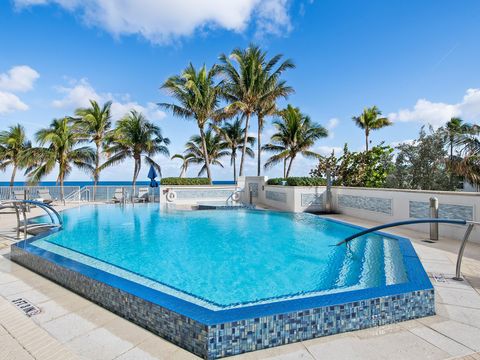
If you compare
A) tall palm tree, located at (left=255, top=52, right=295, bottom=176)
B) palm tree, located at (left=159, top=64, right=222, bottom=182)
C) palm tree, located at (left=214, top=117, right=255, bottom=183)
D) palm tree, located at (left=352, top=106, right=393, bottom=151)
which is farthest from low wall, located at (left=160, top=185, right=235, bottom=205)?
palm tree, located at (left=352, top=106, right=393, bottom=151)

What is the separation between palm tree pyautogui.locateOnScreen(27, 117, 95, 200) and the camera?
52.1ft

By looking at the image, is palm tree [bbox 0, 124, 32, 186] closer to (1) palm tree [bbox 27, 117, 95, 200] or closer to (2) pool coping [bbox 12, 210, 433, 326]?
(1) palm tree [bbox 27, 117, 95, 200]

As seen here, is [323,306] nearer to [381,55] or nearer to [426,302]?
[426,302]

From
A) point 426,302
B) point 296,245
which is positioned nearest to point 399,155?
point 296,245

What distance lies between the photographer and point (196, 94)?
54.5 ft

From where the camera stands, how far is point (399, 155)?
593 inches

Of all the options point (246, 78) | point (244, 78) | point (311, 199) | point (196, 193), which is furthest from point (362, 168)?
point (196, 193)

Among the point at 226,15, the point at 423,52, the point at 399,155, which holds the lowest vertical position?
the point at 399,155

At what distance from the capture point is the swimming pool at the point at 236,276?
7.29ft

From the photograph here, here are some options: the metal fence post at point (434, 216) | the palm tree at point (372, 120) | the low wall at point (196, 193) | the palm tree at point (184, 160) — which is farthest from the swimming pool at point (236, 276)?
the palm tree at point (372, 120)

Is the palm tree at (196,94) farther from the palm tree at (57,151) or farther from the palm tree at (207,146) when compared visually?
the palm tree at (207,146)

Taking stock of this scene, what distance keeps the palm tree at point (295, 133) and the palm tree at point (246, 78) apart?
114 inches

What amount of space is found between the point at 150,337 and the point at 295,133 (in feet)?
60.7

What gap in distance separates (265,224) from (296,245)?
2776mm
